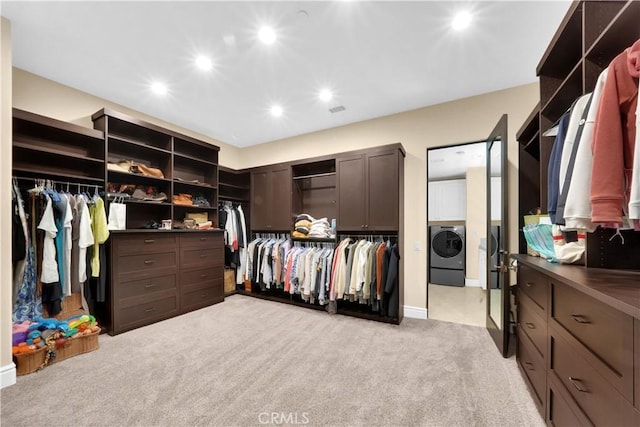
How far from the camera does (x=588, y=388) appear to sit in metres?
0.94

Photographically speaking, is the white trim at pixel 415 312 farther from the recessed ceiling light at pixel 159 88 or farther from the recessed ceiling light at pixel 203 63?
the recessed ceiling light at pixel 159 88

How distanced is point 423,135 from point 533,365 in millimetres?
2534

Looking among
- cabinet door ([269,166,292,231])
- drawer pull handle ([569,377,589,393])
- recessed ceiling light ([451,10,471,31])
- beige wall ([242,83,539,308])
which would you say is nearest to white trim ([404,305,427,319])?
beige wall ([242,83,539,308])

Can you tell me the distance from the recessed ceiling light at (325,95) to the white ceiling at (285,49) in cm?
9

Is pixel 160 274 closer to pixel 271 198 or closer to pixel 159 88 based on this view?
pixel 271 198

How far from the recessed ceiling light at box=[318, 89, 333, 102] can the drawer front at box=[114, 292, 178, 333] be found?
9.92 ft

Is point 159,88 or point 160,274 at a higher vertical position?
point 159,88

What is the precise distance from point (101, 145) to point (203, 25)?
1868 millimetres

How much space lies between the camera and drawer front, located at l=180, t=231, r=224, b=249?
3.18 m

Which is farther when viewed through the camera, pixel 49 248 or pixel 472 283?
pixel 472 283

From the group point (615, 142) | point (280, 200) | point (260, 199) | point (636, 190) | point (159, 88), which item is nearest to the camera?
point (636, 190)

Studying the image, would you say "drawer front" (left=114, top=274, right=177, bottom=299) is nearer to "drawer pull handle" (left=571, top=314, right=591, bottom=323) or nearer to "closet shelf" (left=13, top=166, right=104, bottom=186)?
"closet shelf" (left=13, top=166, right=104, bottom=186)

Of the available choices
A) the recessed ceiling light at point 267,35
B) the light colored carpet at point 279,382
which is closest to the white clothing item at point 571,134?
the light colored carpet at point 279,382

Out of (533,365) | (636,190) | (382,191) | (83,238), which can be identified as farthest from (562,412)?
(83,238)
